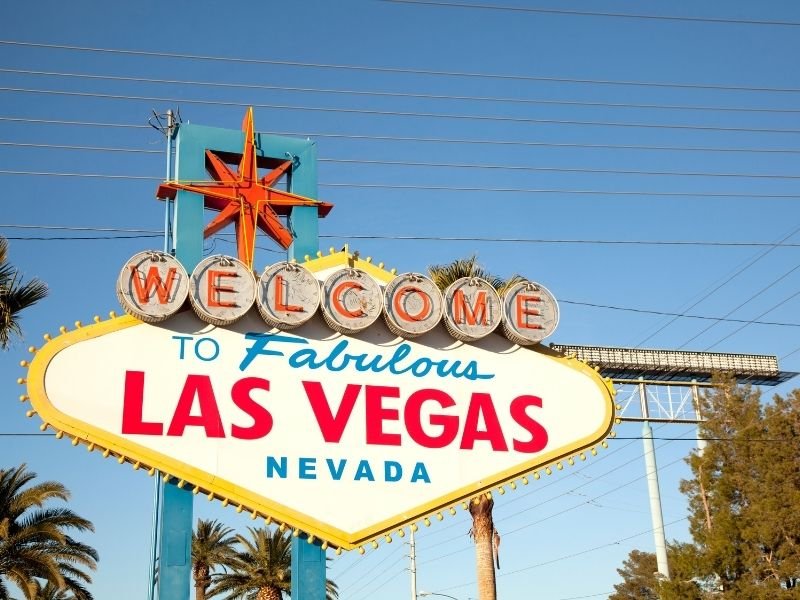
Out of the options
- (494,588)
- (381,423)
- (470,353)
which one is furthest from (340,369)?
(494,588)

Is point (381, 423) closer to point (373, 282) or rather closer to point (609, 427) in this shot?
point (373, 282)

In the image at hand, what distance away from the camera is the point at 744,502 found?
41.3m

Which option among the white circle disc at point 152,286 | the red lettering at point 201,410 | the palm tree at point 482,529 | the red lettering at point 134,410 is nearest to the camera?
the red lettering at point 134,410

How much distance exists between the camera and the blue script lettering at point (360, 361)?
17.8 metres

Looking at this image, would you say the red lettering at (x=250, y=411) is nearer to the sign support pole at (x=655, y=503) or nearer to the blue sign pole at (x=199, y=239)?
the blue sign pole at (x=199, y=239)

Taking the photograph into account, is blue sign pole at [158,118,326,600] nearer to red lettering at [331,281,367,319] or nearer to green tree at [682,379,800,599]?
red lettering at [331,281,367,319]

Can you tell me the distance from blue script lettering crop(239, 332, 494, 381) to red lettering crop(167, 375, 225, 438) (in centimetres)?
73

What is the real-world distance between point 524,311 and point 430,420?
2839 millimetres

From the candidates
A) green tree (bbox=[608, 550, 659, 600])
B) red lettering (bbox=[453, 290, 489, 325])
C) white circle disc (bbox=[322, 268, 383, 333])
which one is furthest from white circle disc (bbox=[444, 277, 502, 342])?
green tree (bbox=[608, 550, 659, 600])

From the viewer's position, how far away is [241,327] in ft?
58.4

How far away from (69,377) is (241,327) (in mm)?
2958

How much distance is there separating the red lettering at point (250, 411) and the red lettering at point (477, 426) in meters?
3.59

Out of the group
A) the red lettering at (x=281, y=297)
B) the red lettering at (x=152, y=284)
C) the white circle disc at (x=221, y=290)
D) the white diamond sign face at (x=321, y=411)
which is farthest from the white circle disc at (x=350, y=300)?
the red lettering at (x=152, y=284)

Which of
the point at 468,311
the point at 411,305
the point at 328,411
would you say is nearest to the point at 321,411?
the point at 328,411
